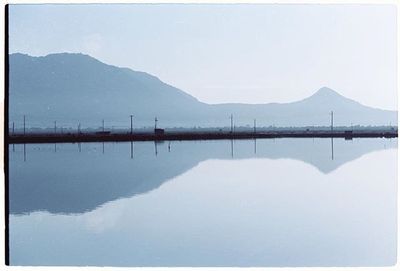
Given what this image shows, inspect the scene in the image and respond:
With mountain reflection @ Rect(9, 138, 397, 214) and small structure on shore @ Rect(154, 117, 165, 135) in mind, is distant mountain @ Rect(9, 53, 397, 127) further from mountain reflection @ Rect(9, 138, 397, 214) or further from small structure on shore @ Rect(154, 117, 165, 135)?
mountain reflection @ Rect(9, 138, 397, 214)

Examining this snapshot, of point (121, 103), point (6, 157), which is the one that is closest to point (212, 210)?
point (121, 103)

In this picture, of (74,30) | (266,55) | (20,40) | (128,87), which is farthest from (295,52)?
(20,40)

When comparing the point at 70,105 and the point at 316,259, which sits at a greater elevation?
the point at 70,105

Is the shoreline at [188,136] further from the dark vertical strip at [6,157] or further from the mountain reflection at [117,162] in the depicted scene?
the dark vertical strip at [6,157]

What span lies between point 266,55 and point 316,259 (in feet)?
4.16

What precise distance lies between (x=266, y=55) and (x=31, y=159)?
5.19 feet

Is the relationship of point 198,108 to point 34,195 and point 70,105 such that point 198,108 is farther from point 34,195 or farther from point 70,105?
point 34,195

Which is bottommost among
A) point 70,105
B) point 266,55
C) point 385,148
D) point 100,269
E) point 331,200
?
point 100,269

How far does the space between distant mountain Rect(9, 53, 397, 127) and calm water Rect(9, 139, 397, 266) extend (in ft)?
0.61

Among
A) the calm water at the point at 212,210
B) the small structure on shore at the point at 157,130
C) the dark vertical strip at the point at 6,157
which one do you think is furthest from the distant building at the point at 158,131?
the dark vertical strip at the point at 6,157

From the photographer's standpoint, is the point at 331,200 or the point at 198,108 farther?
the point at 198,108

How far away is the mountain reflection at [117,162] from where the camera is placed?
4000 mm

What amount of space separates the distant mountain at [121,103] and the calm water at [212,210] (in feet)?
0.61

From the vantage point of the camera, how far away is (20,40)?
3.98 m
